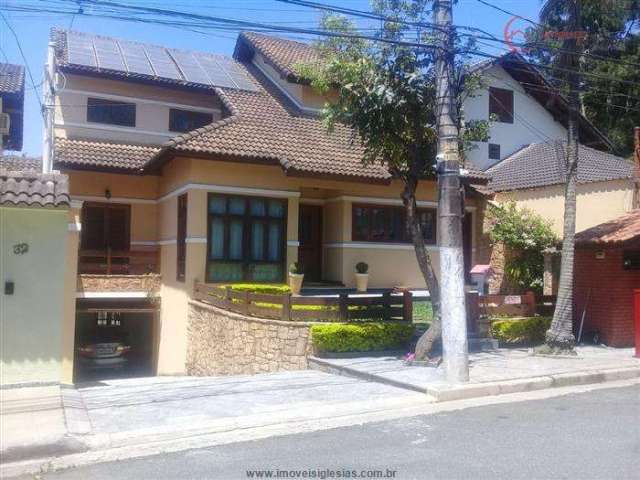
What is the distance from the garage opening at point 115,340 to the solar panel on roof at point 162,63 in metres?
6.98

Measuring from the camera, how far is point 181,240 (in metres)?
16.1

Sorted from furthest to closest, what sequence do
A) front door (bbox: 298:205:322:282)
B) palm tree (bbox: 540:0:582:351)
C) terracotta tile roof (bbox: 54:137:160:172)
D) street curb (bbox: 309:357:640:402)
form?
front door (bbox: 298:205:322:282), terracotta tile roof (bbox: 54:137:160:172), palm tree (bbox: 540:0:582:351), street curb (bbox: 309:357:640:402)

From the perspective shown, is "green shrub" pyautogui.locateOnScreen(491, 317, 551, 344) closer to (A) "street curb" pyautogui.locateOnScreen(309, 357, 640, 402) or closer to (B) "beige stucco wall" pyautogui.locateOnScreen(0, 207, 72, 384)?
(A) "street curb" pyautogui.locateOnScreen(309, 357, 640, 402)

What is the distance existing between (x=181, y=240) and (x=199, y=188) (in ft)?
5.28

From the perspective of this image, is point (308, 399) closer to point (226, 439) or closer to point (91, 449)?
point (226, 439)

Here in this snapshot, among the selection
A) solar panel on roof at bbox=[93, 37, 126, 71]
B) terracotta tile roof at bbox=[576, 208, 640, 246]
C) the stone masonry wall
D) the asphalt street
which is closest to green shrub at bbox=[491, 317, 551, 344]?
terracotta tile roof at bbox=[576, 208, 640, 246]

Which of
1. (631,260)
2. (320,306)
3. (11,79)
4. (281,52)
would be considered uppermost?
(281,52)

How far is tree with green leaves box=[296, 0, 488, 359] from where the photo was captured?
35.4 ft

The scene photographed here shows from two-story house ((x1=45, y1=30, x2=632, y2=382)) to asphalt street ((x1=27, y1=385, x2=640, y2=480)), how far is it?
27.4 ft

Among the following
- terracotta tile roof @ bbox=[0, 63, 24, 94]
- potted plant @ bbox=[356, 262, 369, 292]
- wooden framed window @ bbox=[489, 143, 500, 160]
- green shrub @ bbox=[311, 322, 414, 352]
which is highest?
terracotta tile roof @ bbox=[0, 63, 24, 94]

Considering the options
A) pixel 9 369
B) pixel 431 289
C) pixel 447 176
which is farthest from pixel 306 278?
pixel 9 369

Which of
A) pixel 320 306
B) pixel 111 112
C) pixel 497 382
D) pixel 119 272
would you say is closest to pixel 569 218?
pixel 497 382

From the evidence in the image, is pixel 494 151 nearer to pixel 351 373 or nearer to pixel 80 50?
pixel 80 50

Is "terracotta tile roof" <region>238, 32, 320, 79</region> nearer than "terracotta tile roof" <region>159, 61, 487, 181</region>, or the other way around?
"terracotta tile roof" <region>159, 61, 487, 181</region>
